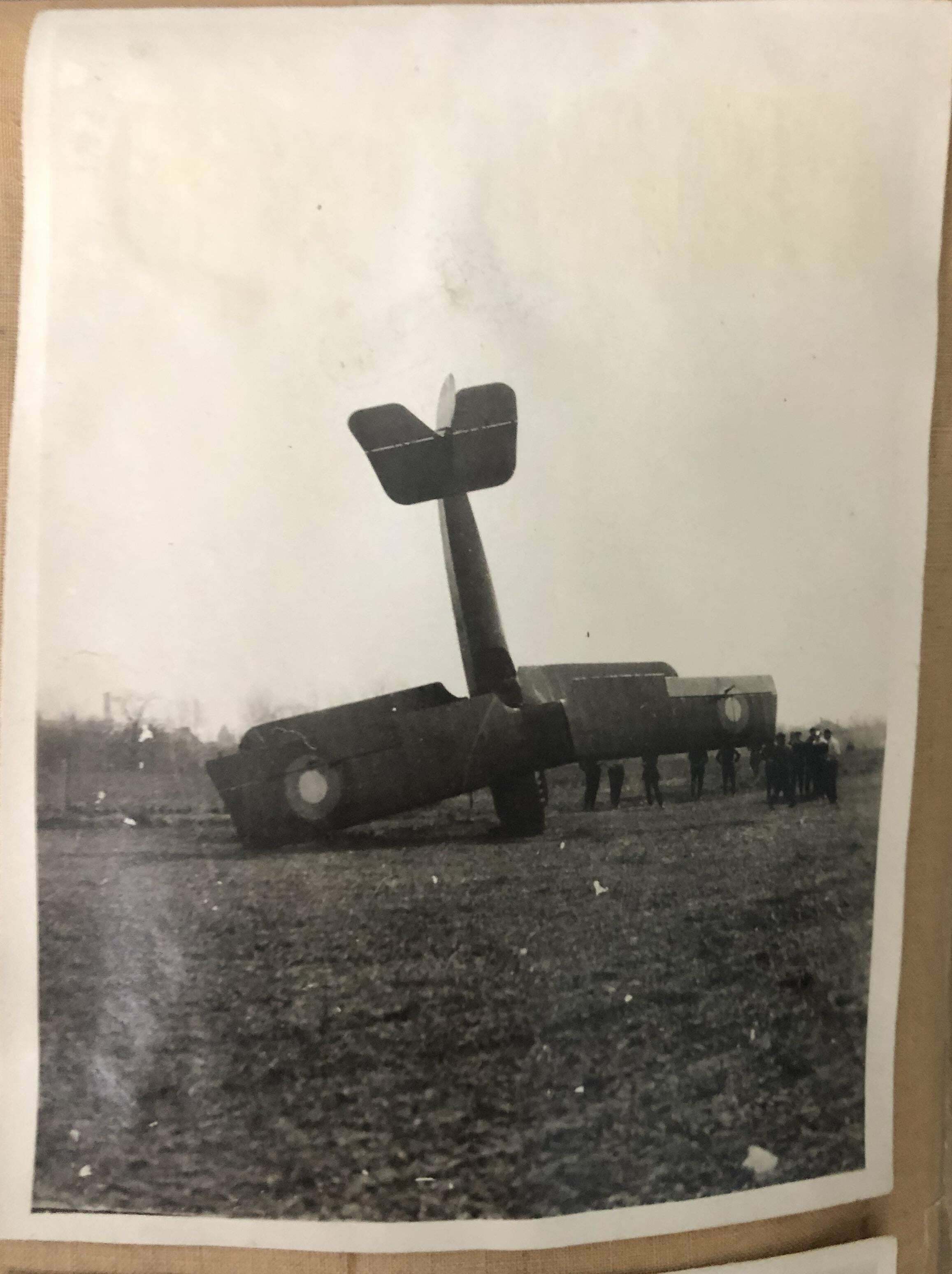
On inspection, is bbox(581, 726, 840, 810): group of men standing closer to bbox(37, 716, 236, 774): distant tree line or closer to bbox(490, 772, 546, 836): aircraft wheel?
bbox(490, 772, 546, 836): aircraft wheel

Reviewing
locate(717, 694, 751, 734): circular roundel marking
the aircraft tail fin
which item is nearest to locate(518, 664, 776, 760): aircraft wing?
locate(717, 694, 751, 734): circular roundel marking

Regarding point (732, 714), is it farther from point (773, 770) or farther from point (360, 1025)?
point (360, 1025)

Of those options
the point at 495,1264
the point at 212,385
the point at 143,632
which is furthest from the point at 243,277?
the point at 495,1264

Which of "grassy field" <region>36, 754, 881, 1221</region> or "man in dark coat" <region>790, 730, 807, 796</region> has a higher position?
"man in dark coat" <region>790, 730, 807, 796</region>

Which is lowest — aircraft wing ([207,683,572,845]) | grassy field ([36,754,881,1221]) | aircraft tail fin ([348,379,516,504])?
grassy field ([36,754,881,1221])

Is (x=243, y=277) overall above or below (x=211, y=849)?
above

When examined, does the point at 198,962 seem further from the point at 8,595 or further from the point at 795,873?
the point at 795,873
